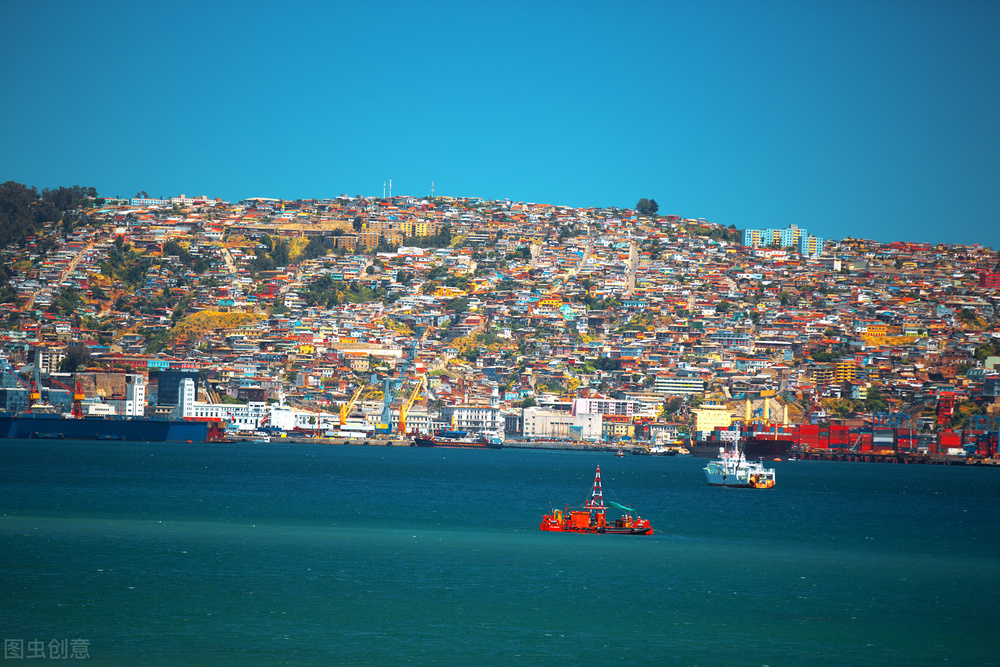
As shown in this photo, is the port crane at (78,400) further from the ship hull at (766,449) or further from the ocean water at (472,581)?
the ocean water at (472,581)

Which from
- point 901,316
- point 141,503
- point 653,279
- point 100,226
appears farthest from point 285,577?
point 100,226

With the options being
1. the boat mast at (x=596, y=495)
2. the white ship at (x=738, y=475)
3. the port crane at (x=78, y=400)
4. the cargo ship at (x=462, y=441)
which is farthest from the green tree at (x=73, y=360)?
the boat mast at (x=596, y=495)

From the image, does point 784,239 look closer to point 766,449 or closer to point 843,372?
point 843,372

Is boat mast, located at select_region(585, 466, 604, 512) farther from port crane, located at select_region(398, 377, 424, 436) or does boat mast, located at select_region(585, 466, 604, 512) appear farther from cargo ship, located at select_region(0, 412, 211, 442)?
port crane, located at select_region(398, 377, 424, 436)

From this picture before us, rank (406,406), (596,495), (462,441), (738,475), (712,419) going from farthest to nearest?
1. (406,406)
2. (462,441)
3. (712,419)
4. (738,475)
5. (596,495)

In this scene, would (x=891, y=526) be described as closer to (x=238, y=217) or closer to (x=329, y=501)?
(x=329, y=501)

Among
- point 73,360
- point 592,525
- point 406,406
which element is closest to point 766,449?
point 406,406
